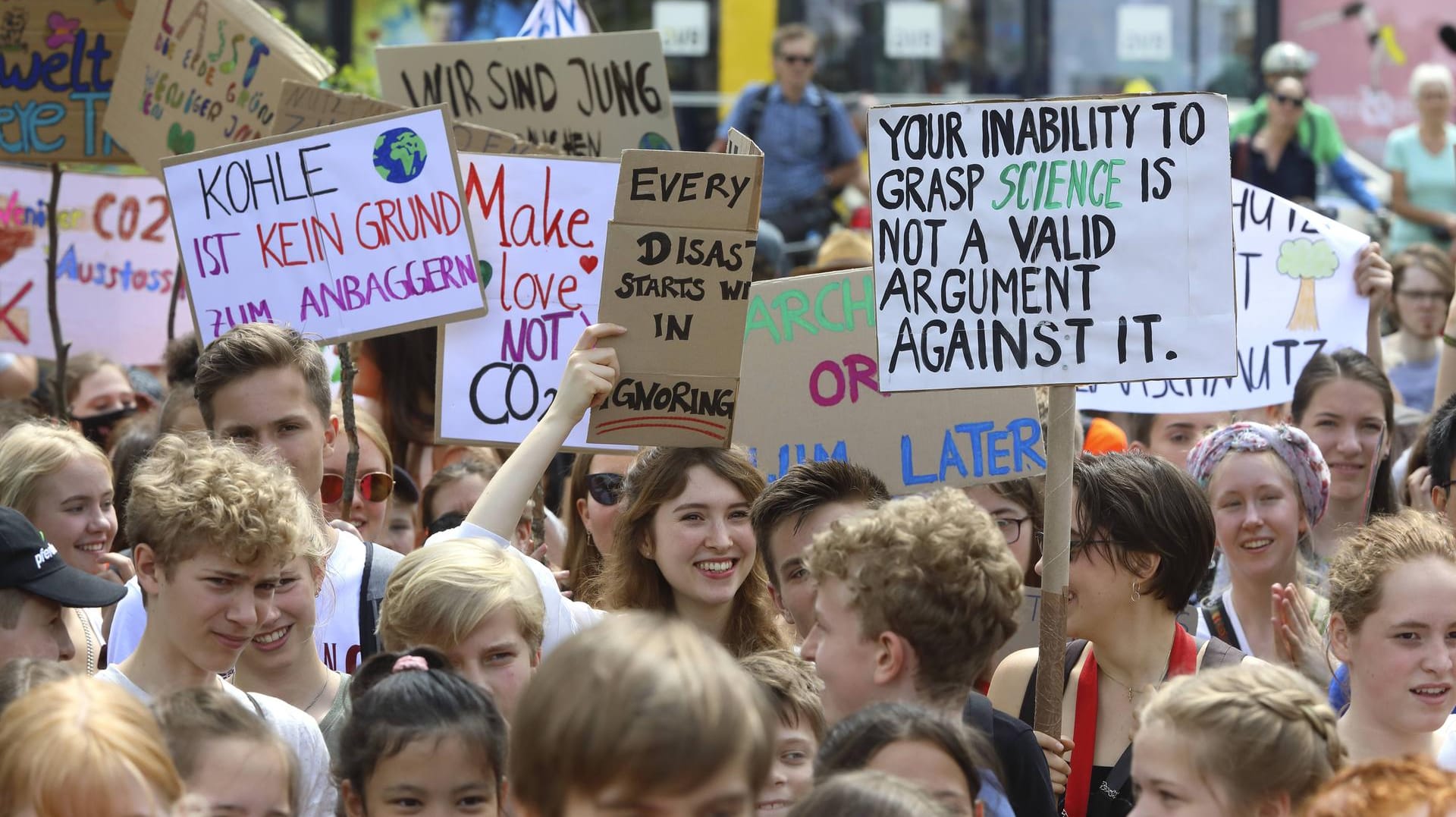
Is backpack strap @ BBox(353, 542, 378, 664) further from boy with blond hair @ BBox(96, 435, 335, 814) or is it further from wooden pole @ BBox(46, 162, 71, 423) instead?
wooden pole @ BBox(46, 162, 71, 423)

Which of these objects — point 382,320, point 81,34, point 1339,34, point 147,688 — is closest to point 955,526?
point 147,688

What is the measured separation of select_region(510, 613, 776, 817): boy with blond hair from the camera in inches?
88.2

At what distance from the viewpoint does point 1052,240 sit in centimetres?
461

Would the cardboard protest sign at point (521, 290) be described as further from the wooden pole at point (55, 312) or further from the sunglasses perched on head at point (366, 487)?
the wooden pole at point (55, 312)

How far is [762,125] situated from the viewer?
11922 mm

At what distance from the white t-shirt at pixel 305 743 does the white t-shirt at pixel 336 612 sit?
65 cm

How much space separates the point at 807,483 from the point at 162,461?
1.54 metres

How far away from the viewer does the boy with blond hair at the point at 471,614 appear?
12.8 feet

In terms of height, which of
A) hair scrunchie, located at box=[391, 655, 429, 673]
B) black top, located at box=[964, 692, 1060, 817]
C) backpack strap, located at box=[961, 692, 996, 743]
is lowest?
black top, located at box=[964, 692, 1060, 817]

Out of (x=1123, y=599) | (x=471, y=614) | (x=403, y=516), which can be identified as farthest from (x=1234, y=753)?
(x=403, y=516)

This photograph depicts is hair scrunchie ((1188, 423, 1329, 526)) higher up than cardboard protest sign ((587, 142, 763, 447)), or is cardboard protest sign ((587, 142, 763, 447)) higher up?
cardboard protest sign ((587, 142, 763, 447))

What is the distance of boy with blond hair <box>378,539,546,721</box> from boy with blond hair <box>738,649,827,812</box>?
484 mm

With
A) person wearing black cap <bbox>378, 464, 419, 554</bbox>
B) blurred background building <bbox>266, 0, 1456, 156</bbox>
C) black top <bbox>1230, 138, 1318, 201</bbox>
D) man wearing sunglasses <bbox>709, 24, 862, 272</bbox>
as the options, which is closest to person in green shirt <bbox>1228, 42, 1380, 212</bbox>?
black top <bbox>1230, 138, 1318, 201</bbox>

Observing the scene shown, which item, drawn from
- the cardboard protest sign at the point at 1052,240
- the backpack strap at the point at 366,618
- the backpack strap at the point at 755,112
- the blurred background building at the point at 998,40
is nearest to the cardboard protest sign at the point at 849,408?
the cardboard protest sign at the point at 1052,240
